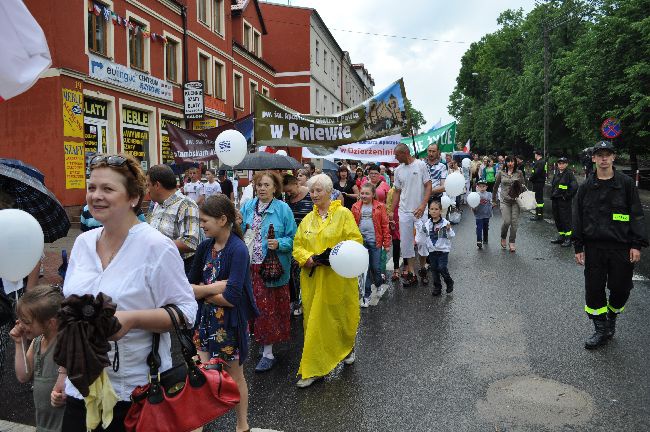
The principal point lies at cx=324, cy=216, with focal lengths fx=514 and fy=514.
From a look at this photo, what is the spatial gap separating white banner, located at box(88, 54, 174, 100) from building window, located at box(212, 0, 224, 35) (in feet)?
20.5

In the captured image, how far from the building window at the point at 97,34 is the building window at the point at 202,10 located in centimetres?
715

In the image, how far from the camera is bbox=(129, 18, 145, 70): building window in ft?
59.0

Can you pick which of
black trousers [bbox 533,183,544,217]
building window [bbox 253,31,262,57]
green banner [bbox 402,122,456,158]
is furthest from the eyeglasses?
building window [bbox 253,31,262,57]

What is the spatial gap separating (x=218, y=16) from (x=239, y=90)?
4.50 meters

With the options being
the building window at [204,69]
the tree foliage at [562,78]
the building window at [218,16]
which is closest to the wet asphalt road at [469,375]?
the building window at [204,69]

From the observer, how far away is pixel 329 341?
454cm

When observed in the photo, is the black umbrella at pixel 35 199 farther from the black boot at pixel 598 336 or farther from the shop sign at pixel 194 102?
the shop sign at pixel 194 102

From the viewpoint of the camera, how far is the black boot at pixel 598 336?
4.93 metres

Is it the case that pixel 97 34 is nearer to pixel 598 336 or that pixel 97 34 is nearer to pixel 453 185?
pixel 453 185

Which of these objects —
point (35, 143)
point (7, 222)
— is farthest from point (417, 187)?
point (35, 143)

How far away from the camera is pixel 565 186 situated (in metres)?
11.4

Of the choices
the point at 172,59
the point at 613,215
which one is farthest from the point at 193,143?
the point at 172,59

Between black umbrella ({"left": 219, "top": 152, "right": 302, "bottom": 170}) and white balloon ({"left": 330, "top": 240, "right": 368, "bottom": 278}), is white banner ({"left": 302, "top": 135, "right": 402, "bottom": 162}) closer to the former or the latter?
black umbrella ({"left": 219, "top": 152, "right": 302, "bottom": 170})

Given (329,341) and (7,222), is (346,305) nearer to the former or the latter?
(329,341)
